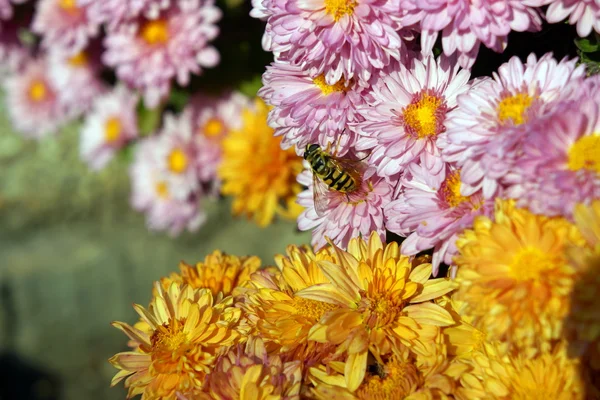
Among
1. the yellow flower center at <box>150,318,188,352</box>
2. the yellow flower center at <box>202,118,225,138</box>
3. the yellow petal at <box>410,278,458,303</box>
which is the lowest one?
the yellow flower center at <box>202,118,225,138</box>

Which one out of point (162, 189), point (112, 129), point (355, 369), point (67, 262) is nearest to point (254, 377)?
point (355, 369)

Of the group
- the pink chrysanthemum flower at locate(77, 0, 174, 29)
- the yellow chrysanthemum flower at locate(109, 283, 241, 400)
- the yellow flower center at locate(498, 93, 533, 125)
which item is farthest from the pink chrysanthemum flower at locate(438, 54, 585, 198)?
the pink chrysanthemum flower at locate(77, 0, 174, 29)

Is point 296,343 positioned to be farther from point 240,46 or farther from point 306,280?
point 240,46

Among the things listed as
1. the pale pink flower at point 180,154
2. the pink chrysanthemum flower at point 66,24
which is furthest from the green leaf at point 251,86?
the pink chrysanthemum flower at point 66,24

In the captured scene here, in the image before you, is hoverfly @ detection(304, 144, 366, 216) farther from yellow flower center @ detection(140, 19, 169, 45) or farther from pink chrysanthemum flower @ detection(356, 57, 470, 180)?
yellow flower center @ detection(140, 19, 169, 45)

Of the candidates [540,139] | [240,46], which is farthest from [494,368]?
[240,46]

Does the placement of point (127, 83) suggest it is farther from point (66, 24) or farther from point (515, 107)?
point (515, 107)
